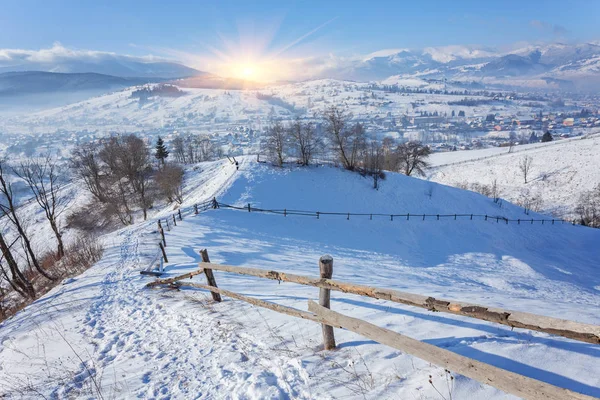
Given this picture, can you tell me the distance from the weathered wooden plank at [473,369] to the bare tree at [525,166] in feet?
216

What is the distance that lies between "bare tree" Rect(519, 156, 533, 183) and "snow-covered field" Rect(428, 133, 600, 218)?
71 centimetres

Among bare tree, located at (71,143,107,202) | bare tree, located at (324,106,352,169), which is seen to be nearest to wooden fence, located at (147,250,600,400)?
bare tree, located at (324,106,352,169)

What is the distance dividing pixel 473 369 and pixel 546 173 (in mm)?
68009

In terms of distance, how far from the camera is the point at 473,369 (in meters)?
2.65

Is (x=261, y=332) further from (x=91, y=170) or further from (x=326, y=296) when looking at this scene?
(x=91, y=170)

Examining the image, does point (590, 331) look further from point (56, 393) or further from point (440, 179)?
point (440, 179)

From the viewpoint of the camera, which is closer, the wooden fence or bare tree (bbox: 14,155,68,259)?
the wooden fence

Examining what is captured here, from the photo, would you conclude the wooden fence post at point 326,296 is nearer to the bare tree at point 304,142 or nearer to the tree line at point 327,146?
the tree line at point 327,146

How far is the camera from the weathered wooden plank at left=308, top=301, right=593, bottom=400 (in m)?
2.18

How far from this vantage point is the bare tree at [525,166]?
179ft

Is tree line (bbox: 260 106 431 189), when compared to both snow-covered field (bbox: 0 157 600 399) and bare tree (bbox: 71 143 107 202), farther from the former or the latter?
bare tree (bbox: 71 143 107 202)

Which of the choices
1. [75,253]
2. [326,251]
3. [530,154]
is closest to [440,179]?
[530,154]

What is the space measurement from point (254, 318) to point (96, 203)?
45.0 m

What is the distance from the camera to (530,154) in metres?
61.4
